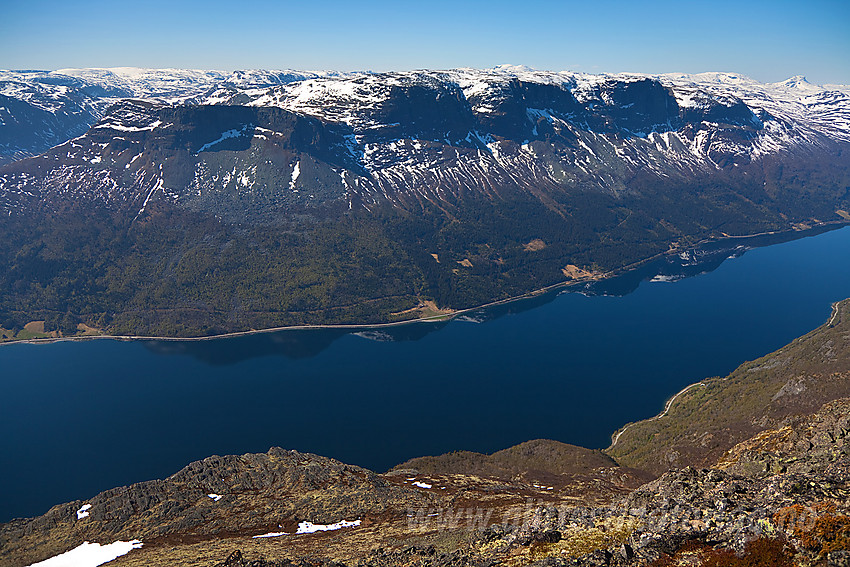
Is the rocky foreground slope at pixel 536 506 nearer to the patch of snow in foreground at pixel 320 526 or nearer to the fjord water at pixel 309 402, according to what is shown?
the patch of snow in foreground at pixel 320 526

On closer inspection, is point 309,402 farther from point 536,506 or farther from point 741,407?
point 741,407

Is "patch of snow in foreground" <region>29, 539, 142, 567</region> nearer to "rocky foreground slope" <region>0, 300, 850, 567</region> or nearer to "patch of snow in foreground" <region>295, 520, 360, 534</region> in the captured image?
"rocky foreground slope" <region>0, 300, 850, 567</region>

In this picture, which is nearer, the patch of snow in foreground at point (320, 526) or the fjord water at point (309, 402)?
the patch of snow in foreground at point (320, 526)

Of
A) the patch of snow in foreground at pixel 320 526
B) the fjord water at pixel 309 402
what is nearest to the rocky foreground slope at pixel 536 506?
the patch of snow in foreground at pixel 320 526

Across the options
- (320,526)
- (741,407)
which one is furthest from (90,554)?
(741,407)

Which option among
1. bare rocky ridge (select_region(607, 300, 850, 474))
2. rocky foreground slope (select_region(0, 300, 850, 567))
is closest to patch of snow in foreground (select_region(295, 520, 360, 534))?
rocky foreground slope (select_region(0, 300, 850, 567))

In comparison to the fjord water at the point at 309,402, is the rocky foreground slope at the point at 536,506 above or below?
above
